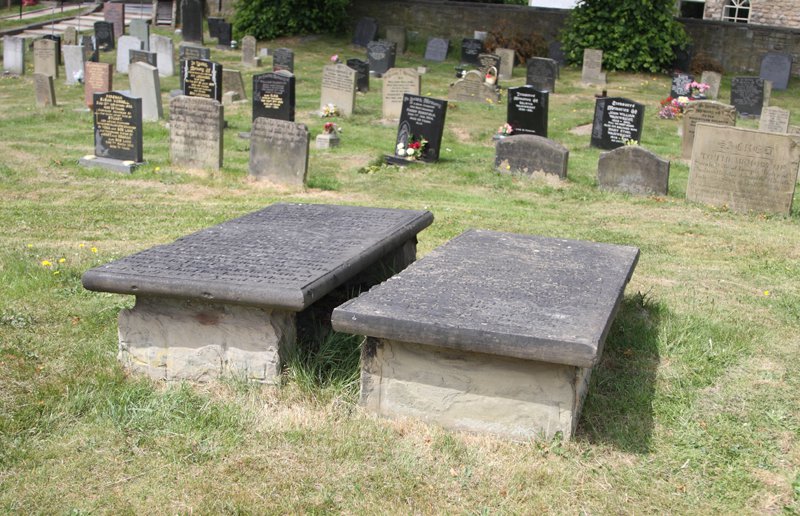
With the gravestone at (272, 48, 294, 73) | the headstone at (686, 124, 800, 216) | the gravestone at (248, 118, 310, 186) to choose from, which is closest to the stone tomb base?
the headstone at (686, 124, 800, 216)

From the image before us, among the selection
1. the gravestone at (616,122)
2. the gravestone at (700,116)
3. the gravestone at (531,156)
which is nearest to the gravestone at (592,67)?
the gravestone at (616,122)

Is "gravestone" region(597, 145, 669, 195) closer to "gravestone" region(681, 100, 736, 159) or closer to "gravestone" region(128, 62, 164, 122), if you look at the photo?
"gravestone" region(681, 100, 736, 159)

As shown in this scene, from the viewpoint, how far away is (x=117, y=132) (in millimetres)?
13570

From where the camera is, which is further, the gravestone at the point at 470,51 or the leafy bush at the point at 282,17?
the leafy bush at the point at 282,17

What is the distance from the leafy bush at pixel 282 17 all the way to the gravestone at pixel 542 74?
397 inches

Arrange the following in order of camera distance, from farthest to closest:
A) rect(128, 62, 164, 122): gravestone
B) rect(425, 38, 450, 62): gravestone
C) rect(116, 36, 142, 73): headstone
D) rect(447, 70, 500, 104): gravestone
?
rect(425, 38, 450, 62): gravestone < rect(116, 36, 142, 73): headstone < rect(447, 70, 500, 104): gravestone < rect(128, 62, 164, 122): gravestone

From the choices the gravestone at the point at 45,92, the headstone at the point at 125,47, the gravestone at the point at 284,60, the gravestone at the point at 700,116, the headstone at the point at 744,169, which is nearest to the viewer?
the headstone at the point at 744,169

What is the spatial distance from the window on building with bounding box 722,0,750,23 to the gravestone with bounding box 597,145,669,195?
76.5ft

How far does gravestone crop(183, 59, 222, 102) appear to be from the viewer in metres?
16.8

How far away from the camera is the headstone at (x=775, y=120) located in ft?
58.3

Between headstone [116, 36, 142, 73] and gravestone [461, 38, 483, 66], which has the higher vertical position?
gravestone [461, 38, 483, 66]

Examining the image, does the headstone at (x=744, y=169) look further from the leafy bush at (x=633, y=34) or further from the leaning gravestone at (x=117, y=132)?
the leafy bush at (x=633, y=34)

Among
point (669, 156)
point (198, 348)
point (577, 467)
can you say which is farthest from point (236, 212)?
point (669, 156)

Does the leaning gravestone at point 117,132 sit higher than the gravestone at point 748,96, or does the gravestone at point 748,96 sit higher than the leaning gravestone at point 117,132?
the gravestone at point 748,96
